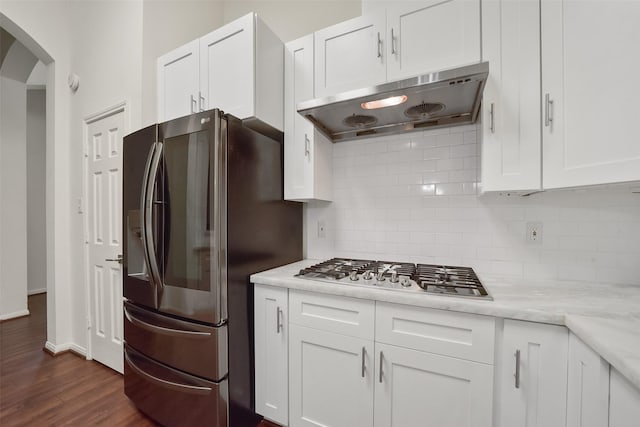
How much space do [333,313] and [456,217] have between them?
98cm

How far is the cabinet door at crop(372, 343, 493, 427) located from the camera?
3.49ft

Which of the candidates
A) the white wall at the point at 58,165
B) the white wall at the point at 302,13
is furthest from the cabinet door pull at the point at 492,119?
the white wall at the point at 58,165

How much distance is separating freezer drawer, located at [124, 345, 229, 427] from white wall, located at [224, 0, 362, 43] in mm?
2509

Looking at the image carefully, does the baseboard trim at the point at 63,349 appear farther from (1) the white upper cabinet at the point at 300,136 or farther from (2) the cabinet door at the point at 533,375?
(2) the cabinet door at the point at 533,375

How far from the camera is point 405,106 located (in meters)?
1.50

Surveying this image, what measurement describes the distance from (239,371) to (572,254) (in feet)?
6.16

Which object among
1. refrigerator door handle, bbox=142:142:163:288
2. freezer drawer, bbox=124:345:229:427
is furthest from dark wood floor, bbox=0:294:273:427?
refrigerator door handle, bbox=142:142:163:288

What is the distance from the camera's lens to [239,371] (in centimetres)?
148

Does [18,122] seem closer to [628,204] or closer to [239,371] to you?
[239,371]

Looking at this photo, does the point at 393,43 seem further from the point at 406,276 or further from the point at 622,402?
the point at 622,402

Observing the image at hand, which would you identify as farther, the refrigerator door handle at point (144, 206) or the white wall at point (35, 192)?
the white wall at point (35, 192)

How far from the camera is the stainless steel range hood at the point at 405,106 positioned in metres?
1.19

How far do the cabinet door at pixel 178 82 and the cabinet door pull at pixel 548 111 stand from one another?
1965 mm

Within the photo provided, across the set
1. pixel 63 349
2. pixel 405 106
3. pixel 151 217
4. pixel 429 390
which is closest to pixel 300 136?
pixel 405 106
